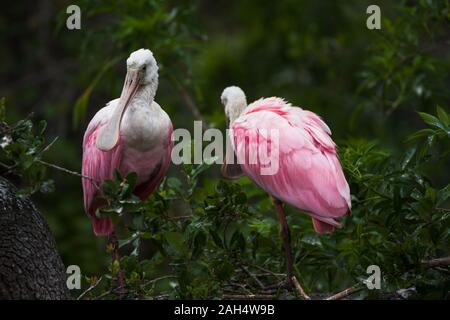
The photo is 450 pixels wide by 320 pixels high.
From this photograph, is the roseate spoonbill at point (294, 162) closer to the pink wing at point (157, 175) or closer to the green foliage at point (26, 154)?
the pink wing at point (157, 175)

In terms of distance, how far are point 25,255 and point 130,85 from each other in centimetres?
122

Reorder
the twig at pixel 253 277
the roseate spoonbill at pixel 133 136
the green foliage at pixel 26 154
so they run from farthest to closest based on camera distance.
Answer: the roseate spoonbill at pixel 133 136 < the twig at pixel 253 277 < the green foliage at pixel 26 154

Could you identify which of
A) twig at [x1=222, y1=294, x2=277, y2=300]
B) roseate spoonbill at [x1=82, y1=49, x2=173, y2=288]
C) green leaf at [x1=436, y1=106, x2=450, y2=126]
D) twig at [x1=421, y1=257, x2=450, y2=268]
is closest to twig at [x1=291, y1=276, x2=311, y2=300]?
twig at [x1=222, y1=294, x2=277, y2=300]

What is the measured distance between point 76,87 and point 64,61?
0.60 metres

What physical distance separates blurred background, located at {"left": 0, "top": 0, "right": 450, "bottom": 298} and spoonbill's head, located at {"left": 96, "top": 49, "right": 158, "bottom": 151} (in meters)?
1.61

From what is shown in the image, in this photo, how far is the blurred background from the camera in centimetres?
664

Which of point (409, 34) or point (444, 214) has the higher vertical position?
point (409, 34)

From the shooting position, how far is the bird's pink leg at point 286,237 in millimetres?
4957

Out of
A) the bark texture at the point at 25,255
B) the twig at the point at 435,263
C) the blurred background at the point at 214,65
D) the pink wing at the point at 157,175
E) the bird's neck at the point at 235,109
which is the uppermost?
the blurred background at the point at 214,65

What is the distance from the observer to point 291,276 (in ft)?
16.2

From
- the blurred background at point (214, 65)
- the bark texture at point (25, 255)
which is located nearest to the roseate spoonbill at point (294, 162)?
the bark texture at point (25, 255)

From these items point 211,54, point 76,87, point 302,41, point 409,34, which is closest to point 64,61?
Answer: point 76,87

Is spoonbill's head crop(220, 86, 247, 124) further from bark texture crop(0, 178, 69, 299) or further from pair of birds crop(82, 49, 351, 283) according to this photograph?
bark texture crop(0, 178, 69, 299)
